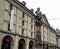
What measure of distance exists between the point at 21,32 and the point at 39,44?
1065 cm

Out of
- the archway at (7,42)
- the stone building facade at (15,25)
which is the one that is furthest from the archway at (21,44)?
the archway at (7,42)

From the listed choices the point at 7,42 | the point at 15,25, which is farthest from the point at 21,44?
the point at 7,42

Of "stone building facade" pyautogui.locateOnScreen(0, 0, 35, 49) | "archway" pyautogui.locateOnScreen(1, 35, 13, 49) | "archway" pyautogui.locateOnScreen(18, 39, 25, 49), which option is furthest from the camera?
"archway" pyautogui.locateOnScreen(18, 39, 25, 49)

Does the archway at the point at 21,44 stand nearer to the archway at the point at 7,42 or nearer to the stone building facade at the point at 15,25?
the stone building facade at the point at 15,25

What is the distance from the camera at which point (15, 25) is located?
30.1 m

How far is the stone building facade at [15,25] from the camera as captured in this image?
1033 inches

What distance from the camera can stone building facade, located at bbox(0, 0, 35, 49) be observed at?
26.2 m

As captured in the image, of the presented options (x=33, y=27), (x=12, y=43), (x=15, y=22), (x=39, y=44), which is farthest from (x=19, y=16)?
(x=39, y=44)

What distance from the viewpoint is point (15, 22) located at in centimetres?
3022

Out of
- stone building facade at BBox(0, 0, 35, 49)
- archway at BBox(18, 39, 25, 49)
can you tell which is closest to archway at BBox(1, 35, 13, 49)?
stone building facade at BBox(0, 0, 35, 49)

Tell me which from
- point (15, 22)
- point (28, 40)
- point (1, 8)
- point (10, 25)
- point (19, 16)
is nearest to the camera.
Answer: point (1, 8)

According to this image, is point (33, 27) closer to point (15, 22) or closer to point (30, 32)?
point (30, 32)

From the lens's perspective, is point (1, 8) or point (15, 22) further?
point (15, 22)

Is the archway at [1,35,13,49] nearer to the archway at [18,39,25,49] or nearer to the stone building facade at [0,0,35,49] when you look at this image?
the stone building facade at [0,0,35,49]
